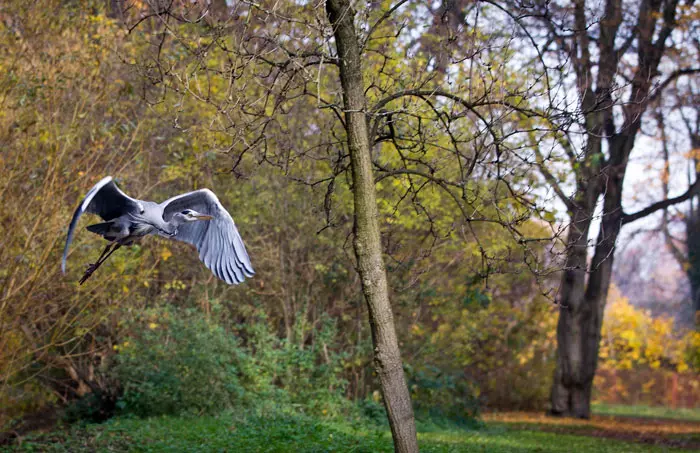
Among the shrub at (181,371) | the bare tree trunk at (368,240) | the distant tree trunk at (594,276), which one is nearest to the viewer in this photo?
the bare tree trunk at (368,240)

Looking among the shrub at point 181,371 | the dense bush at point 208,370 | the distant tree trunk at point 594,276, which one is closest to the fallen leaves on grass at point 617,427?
the distant tree trunk at point 594,276

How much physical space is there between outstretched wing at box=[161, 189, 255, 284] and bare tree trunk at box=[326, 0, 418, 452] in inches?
33.0

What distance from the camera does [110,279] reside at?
9039 mm

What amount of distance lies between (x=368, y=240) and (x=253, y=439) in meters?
3.21

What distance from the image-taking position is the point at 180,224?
5.75m

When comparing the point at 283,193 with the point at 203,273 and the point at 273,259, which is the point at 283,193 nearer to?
the point at 273,259

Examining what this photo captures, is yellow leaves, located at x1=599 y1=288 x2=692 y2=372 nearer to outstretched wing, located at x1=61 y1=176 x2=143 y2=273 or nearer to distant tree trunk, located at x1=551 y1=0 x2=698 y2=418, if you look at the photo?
distant tree trunk, located at x1=551 y1=0 x2=698 y2=418

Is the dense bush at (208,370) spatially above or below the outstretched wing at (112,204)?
below

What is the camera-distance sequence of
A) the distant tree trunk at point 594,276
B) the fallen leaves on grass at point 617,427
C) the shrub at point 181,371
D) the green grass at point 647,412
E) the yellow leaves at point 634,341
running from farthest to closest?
the yellow leaves at point 634,341, the green grass at point 647,412, the distant tree trunk at point 594,276, the fallen leaves on grass at point 617,427, the shrub at point 181,371

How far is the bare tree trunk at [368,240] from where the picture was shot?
5480mm

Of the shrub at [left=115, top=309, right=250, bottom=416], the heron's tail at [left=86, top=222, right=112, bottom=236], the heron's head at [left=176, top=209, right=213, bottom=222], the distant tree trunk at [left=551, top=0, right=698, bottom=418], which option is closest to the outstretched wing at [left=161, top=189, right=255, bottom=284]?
the heron's head at [left=176, top=209, right=213, bottom=222]

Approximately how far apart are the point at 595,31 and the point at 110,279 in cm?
1061

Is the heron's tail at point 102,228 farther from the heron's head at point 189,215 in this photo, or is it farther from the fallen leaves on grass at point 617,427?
the fallen leaves on grass at point 617,427

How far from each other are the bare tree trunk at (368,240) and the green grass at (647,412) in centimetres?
1361
